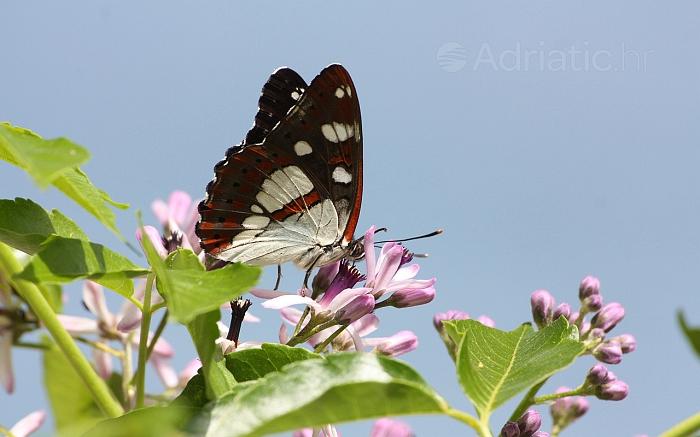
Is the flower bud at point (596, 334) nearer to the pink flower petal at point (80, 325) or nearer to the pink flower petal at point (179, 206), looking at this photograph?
the pink flower petal at point (179, 206)

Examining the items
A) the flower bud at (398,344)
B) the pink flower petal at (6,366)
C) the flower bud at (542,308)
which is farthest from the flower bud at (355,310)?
the pink flower petal at (6,366)

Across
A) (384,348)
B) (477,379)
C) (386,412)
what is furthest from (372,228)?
(386,412)

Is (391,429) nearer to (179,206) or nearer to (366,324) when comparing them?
(366,324)

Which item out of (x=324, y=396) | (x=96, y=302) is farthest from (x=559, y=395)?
(x=96, y=302)

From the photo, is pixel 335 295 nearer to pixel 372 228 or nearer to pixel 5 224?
pixel 372 228

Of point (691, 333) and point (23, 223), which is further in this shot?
point (23, 223)

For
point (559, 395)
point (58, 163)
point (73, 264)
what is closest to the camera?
point (58, 163)

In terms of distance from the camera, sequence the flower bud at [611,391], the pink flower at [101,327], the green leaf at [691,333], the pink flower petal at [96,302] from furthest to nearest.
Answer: the pink flower petal at [96,302], the pink flower at [101,327], the flower bud at [611,391], the green leaf at [691,333]
